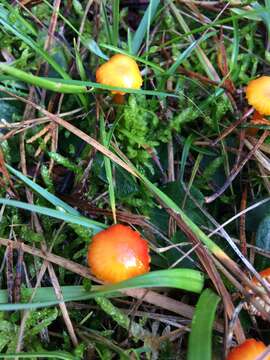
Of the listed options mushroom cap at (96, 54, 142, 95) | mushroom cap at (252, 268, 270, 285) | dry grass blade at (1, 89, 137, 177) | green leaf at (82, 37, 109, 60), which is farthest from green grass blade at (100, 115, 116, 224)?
mushroom cap at (252, 268, 270, 285)

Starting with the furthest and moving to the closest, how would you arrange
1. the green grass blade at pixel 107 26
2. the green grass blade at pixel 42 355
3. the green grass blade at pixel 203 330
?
the green grass blade at pixel 107 26 → the green grass blade at pixel 42 355 → the green grass blade at pixel 203 330

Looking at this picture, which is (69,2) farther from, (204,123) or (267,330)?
(267,330)

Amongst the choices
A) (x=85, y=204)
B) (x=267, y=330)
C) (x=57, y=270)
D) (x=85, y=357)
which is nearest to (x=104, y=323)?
(x=85, y=357)

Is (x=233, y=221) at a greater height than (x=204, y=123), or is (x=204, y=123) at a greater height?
(x=204, y=123)

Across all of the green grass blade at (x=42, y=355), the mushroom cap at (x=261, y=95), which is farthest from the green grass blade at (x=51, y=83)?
the green grass blade at (x=42, y=355)

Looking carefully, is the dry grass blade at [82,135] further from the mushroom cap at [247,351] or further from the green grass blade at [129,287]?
the mushroom cap at [247,351]

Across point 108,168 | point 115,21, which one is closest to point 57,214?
point 108,168
